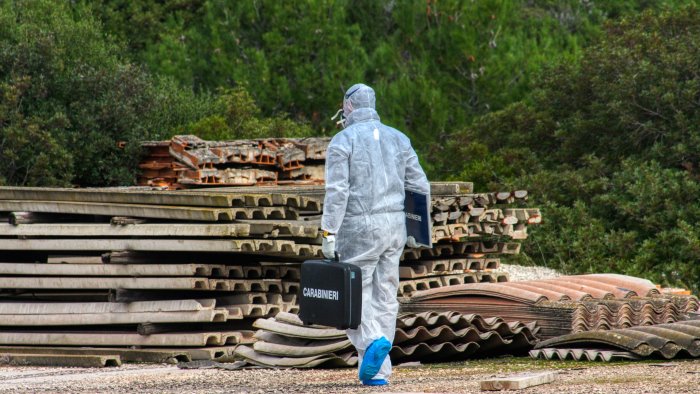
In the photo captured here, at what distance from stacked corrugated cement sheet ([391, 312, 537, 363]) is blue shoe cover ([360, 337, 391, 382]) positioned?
5.36ft

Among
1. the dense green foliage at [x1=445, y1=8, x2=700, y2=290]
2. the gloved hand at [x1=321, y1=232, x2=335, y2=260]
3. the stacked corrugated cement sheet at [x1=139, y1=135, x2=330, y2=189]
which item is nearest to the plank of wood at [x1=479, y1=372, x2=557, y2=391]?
the gloved hand at [x1=321, y1=232, x2=335, y2=260]

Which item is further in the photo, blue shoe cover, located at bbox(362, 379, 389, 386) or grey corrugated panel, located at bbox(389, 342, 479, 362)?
grey corrugated panel, located at bbox(389, 342, 479, 362)

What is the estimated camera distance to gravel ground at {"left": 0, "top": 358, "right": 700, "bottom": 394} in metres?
6.88

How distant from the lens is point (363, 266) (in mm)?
7586

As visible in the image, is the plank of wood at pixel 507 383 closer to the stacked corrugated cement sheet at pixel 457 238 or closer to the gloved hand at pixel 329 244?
the gloved hand at pixel 329 244

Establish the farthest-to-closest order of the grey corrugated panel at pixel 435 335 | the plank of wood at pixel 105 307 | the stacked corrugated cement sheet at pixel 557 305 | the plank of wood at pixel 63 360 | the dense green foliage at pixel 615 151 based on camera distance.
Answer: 1. the dense green foliage at pixel 615 151
2. the plank of wood at pixel 105 307
3. the plank of wood at pixel 63 360
4. the stacked corrugated cement sheet at pixel 557 305
5. the grey corrugated panel at pixel 435 335

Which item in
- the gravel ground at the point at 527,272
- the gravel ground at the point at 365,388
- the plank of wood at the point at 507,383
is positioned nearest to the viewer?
the plank of wood at the point at 507,383

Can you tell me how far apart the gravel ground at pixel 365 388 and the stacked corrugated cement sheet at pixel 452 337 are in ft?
0.46

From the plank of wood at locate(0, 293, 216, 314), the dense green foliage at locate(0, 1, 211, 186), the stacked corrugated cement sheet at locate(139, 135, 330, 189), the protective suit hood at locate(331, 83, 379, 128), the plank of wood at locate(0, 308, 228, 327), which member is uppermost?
the dense green foliage at locate(0, 1, 211, 186)

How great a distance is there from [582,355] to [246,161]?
7521mm

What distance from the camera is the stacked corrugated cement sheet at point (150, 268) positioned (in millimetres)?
10602

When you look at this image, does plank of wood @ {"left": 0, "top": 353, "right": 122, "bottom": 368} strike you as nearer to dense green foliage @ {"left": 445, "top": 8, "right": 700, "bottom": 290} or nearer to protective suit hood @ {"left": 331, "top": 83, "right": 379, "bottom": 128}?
protective suit hood @ {"left": 331, "top": 83, "right": 379, "bottom": 128}

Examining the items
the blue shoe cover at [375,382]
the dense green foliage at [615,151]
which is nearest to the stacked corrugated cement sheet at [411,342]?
the blue shoe cover at [375,382]

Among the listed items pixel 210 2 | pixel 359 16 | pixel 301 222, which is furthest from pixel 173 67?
pixel 301 222
